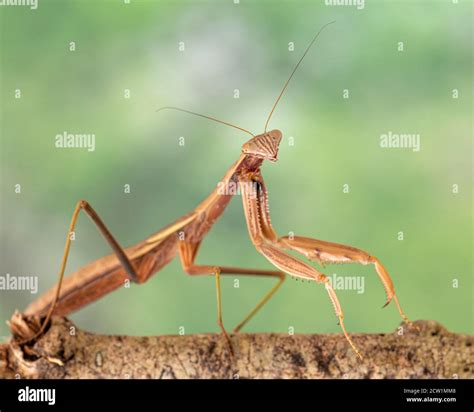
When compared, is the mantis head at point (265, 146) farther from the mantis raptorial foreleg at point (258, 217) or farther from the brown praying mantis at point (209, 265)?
the mantis raptorial foreleg at point (258, 217)

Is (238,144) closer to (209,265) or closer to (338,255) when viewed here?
(209,265)

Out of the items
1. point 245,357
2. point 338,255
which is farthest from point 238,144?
point 245,357

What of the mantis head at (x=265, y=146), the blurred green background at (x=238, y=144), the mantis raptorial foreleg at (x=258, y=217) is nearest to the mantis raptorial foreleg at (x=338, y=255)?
the mantis raptorial foreleg at (x=258, y=217)

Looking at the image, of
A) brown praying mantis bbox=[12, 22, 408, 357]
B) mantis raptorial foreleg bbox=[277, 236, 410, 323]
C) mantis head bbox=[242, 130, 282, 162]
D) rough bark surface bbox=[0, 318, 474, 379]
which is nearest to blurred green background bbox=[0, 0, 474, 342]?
brown praying mantis bbox=[12, 22, 408, 357]

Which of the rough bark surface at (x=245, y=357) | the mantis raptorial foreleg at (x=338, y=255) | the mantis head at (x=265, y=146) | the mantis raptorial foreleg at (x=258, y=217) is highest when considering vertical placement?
the mantis head at (x=265, y=146)

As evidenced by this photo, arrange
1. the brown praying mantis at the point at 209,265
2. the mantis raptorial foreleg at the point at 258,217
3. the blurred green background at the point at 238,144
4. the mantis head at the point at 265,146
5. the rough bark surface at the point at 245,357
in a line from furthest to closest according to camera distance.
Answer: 1. the blurred green background at the point at 238,144
2. the mantis raptorial foreleg at the point at 258,217
3. the mantis head at the point at 265,146
4. the brown praying mantis at the point at 209,265
5. the rough bark surface at the point at 245,357

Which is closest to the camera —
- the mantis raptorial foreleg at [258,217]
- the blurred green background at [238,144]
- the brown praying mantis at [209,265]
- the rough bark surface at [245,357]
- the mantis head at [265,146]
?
the rough bark surface at [245,357]
